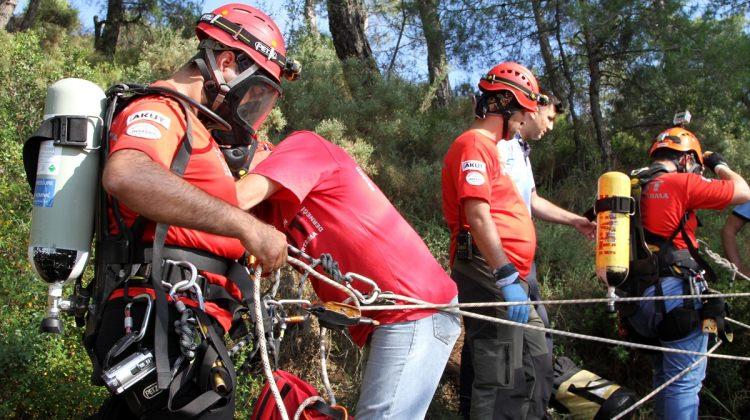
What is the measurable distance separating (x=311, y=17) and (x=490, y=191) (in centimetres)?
706

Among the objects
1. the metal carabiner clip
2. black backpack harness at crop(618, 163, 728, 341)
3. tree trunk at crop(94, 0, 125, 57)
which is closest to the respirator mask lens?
the metal carabiner clip

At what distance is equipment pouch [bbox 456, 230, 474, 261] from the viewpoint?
4.70 meters

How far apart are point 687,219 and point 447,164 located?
2.06 metres

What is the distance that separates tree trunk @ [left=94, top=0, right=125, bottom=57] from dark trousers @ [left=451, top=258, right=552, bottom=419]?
916cm

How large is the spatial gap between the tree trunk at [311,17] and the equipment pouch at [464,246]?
5.89 meters

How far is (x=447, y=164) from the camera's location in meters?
4.74

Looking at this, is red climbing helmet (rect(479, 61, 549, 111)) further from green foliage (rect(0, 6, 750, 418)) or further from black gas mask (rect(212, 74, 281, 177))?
green foliage (rect(0, 6, 750, 418))

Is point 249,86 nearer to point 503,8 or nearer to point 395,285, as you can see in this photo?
point 395,285

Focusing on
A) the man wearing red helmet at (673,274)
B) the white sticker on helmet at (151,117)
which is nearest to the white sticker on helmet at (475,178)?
the man wearing red helmet at (673,274)

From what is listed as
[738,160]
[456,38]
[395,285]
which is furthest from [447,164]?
[738,160]

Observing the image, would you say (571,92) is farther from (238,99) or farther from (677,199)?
(238,99)

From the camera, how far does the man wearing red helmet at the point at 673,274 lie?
523 centimetres

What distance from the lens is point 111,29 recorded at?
501 inches

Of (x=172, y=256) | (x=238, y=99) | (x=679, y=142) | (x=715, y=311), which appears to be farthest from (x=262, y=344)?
(x=679, y=142)
